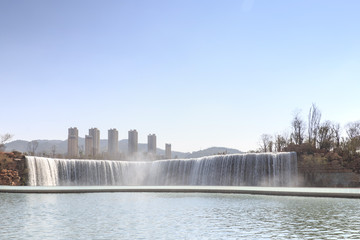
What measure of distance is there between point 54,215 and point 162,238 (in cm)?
518

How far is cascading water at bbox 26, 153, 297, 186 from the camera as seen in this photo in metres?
33.9

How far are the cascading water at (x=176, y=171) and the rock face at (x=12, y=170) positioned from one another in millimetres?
629

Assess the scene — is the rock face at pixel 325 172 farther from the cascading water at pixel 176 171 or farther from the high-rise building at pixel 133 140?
the high-rise building at pixel 133 140

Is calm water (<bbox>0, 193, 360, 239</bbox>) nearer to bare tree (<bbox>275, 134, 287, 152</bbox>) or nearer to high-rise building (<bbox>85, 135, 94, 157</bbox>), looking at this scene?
bare tree (<bbox>275, 134, 287, 152</bbox>)

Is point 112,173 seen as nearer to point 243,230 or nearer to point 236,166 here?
point 236,166

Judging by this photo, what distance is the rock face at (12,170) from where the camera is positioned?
3528cm

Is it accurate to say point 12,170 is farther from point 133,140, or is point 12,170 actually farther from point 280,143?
point 133,140

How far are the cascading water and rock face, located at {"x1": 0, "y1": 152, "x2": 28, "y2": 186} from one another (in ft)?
2.06

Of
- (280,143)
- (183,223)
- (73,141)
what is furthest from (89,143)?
(183,223)

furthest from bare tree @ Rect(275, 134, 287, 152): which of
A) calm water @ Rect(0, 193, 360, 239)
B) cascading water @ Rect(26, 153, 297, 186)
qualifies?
calm water @ Rect(0, 193, 360, 239)

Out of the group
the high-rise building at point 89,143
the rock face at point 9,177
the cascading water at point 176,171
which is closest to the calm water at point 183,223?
the cascading water at point 176,171

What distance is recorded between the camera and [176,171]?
4103 cm

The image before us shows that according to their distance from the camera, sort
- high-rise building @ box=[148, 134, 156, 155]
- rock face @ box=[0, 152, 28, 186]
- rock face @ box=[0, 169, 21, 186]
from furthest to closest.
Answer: high-rise building @ box=[148, 134, 156, 155] → rock face @ box=[0, 152, 28, 186] → rock face @ box=[0, 169, 21, 186]

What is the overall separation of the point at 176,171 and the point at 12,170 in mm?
15933
